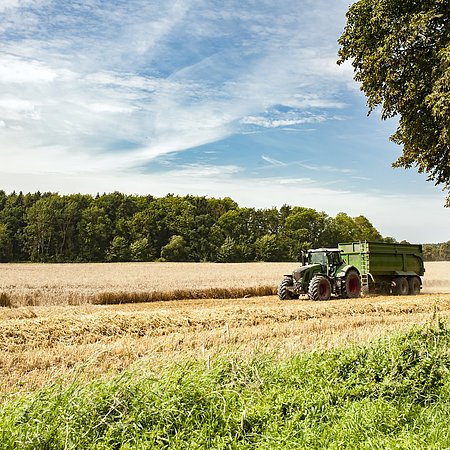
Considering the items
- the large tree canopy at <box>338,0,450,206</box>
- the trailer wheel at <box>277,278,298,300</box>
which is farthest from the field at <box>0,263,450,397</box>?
the large tree canopy at <box>338,0,450,206</box>

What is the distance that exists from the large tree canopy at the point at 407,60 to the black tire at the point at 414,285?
6.51m

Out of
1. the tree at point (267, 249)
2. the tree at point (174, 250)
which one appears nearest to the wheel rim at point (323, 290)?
the tree at point (174, 250)

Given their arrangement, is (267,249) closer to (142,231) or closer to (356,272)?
(142,231)

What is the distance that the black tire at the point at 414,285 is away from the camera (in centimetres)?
2389

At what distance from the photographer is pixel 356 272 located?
21328 mm

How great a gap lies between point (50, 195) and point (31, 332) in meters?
60.8

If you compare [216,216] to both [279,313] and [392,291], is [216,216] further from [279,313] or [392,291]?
[279,313]

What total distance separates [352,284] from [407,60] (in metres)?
9.19

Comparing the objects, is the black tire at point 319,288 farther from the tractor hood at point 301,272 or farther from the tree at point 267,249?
the tree at point 267,249

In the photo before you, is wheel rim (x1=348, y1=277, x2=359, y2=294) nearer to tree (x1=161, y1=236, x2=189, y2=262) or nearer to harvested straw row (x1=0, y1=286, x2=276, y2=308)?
harvested straw row (x1=0, y1=286, x2=276, y2=308)

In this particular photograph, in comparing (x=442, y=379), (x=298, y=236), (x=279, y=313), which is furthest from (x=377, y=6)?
(x=298, y=236)

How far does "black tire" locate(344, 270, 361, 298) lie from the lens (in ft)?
66.9

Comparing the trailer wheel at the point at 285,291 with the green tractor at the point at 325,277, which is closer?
the green tractor at the point at 325,277

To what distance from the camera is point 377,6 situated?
18484 millimetres
